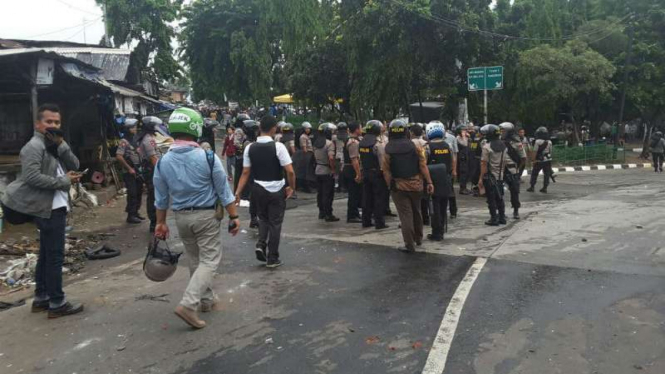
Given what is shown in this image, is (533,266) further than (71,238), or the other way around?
(71,238)

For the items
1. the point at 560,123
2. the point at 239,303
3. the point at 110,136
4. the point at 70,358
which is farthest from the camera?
the point at 560,123

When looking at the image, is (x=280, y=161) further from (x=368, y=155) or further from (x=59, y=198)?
(x=368, y=155)

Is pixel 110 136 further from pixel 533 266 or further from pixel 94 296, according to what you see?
pixel 533 266

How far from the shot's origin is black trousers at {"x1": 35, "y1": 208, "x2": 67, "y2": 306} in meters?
4.75

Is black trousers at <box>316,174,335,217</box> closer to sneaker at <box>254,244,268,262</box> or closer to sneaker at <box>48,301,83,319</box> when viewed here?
sneaker at <box>254,244,268,262</box>

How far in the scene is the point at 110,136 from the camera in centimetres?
1423

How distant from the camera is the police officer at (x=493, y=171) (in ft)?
29.3

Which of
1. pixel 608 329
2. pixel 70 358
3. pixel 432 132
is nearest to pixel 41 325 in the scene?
pixel 70 358

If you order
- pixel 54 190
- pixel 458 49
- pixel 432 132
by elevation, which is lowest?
A: pixel 54 190

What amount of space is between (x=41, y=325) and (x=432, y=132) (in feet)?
18.9

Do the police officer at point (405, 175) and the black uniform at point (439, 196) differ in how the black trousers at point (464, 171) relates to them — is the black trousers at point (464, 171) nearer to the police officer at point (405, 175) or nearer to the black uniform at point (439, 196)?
the black uniform at point (439, 196)

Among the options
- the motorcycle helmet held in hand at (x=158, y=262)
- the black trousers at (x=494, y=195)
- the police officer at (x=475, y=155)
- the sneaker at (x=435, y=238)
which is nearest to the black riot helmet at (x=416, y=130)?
the black trousers at (x=494, y=195)

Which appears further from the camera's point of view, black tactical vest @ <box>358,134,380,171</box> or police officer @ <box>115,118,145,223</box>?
police officer @ <box>115,118,145,223</box>

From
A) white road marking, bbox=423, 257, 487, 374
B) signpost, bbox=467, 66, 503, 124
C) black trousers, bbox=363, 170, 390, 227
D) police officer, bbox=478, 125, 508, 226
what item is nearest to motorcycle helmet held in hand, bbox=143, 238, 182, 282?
white road marking, bbox=423, 257, 487, 374
